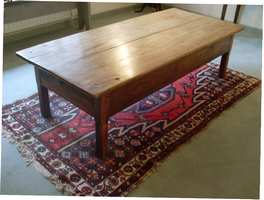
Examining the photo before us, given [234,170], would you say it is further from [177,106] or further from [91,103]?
[91,103]

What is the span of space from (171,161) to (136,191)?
0.28 meters

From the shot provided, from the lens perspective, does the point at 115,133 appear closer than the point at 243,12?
Yes

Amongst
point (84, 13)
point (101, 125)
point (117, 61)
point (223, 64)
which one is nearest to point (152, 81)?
point (117, 61)

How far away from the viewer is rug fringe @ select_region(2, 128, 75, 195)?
1396 millimetres

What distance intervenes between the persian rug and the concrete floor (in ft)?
0.17

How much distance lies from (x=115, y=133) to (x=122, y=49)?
50 cm

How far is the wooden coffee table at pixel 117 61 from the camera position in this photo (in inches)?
54.6

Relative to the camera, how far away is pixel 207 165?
1.57 meters

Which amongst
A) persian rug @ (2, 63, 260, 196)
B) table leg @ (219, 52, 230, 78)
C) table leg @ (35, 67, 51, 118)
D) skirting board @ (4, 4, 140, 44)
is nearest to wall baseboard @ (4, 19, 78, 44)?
skirting board @ (4, 4, 140, 44)

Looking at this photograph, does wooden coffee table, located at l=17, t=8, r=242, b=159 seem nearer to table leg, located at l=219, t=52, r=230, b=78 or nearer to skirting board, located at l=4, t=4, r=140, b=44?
Result: table leg, located at l=219, t=52, r=230, b=78

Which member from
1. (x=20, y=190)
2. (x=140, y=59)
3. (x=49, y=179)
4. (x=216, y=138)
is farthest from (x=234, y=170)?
(x=20, y=190)

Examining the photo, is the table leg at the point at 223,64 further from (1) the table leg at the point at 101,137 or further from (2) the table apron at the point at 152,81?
(1) the table leg at the point at 101,137

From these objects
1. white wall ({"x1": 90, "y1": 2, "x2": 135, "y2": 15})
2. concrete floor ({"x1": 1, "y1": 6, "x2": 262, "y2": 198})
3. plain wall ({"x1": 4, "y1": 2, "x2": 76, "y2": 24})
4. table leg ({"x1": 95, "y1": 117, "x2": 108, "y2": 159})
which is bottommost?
concrete floor ({"x1": 1, "y1": 6, "x2": 262, "y2": 198})

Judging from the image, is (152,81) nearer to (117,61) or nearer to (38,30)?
(117,61)
